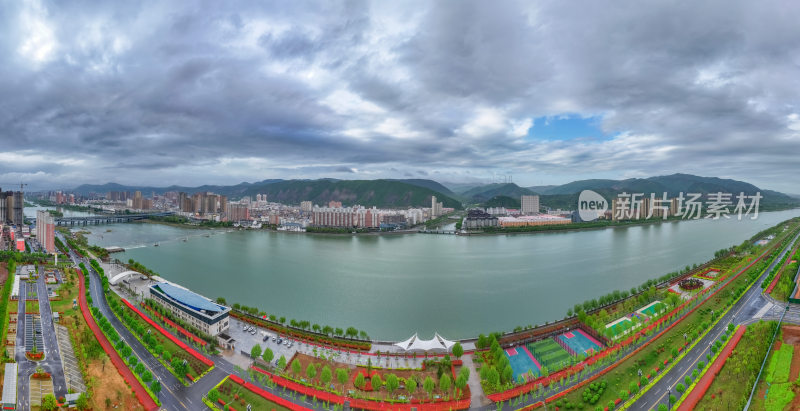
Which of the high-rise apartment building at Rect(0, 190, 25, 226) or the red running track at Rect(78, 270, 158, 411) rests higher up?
the high-rise apartment building at Rect(0, 190, 25, 226)

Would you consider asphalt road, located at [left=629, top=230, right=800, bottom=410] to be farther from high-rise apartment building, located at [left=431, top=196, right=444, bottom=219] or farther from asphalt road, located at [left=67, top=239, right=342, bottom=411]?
high-rise apartment building, located at [left=431, top=196, right=444, bottom=219]

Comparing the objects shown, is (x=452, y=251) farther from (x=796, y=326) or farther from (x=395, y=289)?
(x=796, y=326)

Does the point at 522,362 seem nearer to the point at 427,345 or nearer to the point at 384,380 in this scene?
the point at 427,345

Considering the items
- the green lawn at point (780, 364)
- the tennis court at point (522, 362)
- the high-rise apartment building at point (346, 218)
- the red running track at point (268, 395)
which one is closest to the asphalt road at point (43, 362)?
the red running track at point (268, 395)

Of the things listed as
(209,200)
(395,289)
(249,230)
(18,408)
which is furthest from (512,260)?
(209,200)

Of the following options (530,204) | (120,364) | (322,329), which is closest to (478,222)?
(530,204)

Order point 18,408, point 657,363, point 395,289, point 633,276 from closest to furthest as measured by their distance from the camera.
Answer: point 18,408
point 657,363
point 395,289
point 633,276

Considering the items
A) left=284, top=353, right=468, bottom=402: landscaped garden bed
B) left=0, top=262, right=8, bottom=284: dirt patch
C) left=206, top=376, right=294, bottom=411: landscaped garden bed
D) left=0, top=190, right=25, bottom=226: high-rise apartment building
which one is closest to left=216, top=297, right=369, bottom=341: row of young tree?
left=284, top=353, right=468, bottom=402: landscaped garden bed

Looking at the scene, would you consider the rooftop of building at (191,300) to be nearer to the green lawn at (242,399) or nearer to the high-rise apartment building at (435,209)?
the green lawn at (242,399)
